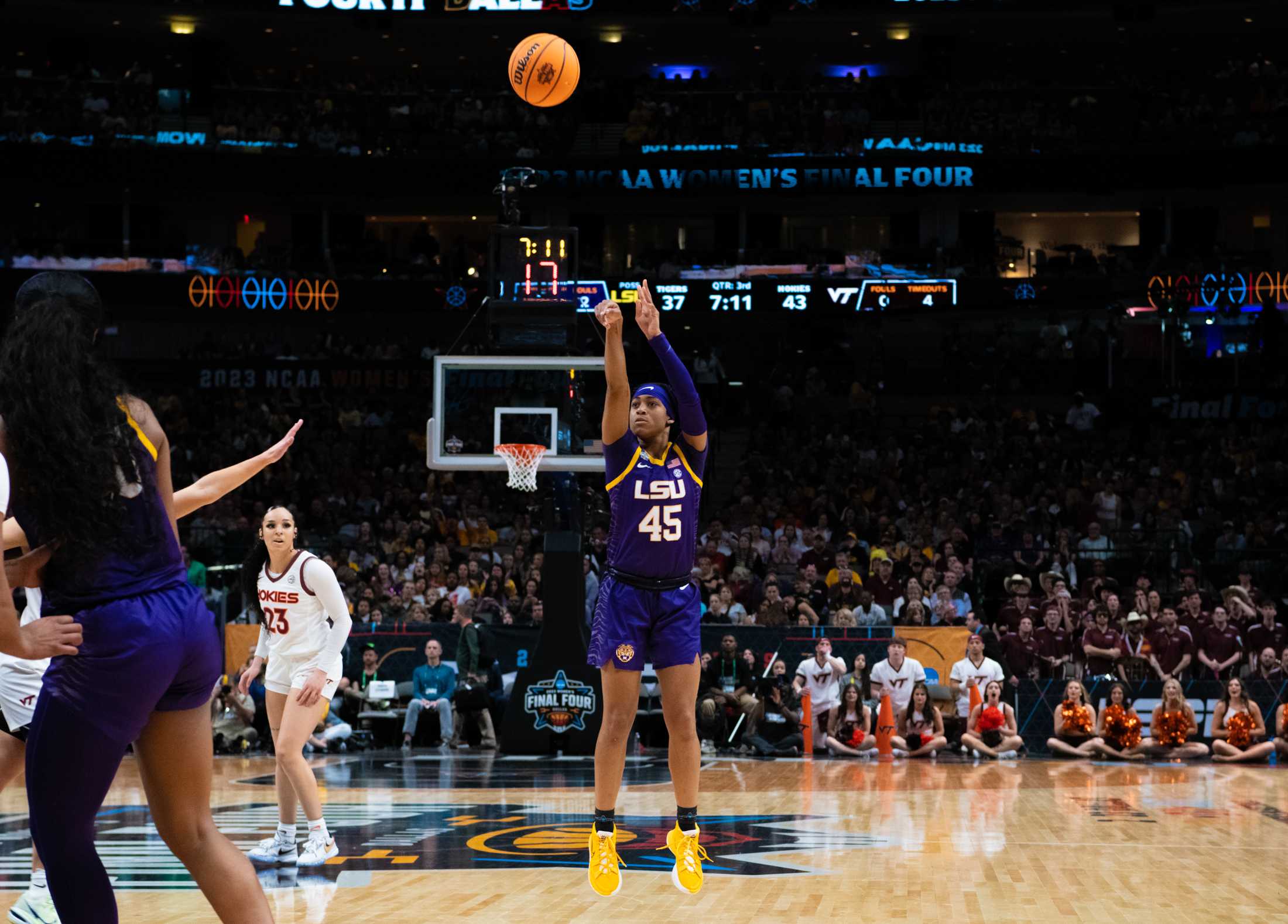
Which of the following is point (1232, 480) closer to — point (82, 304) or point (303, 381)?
point (303, 381)

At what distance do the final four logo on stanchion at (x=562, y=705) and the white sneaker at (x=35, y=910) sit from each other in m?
10.6

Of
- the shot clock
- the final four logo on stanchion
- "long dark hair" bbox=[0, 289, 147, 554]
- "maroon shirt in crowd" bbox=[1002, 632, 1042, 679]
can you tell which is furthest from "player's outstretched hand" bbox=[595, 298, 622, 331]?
"maroon shirt in crowd" bbox=[1002, 632, 1042, 679]

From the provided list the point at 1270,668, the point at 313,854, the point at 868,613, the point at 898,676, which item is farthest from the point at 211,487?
the point at 1270,668

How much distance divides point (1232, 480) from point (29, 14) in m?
29.9

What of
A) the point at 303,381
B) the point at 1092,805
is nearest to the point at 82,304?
the point at 1092,805

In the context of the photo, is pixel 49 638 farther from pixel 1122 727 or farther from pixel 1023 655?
pixel 1023 655

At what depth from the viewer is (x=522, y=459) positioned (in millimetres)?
16578

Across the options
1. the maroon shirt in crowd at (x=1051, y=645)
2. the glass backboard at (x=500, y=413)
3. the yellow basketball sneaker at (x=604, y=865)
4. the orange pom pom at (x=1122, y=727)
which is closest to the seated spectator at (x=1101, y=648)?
the maroon shirt in crowd at (x=1051, y=645)

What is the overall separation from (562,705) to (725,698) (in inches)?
87.2

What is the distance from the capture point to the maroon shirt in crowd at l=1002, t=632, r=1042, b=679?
62.0 feet

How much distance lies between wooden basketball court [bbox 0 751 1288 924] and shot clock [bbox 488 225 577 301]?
17.5 feet

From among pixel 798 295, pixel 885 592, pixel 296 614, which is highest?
pixel 798 295

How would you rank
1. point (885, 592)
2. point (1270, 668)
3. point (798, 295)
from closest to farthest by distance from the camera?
1. point (1270, 668)
2. point (885, 592)
3. point (798, 295)

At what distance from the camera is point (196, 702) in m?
4.29
